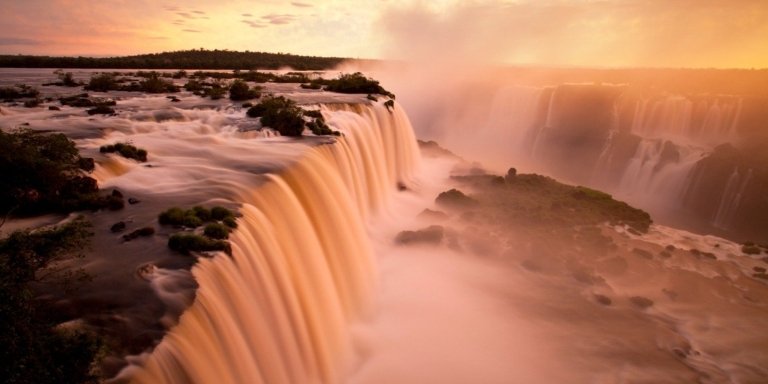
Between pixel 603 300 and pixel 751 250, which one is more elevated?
pixel 751 250

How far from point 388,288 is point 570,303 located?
6635mm

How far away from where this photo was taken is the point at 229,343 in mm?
7203

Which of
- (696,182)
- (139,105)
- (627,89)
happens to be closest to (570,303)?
(139,105)

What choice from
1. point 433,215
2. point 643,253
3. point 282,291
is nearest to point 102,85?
point 433,215

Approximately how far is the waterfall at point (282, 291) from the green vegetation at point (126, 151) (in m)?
4.39

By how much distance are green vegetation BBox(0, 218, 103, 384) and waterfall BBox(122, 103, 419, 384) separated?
0.64 metres

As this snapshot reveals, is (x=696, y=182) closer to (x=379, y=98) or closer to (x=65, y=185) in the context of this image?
(x=379, y=98)

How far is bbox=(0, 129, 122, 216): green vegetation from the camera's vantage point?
937 centimetres

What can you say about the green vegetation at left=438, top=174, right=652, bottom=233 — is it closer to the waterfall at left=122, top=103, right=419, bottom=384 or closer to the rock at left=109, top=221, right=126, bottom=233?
the waterfall at left=122, top=103, right=419, bottom=384

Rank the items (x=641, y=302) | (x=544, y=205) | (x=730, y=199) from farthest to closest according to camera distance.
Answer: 1. (x=730, y=199)
2. (x=544, y=205)
3. (x=641, y=302)

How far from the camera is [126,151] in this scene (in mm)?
13531

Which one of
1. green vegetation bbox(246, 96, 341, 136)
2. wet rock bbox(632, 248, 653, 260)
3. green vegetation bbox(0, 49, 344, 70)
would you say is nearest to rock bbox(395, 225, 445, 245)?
green vegetation bbox(246, 96, 341, 136)

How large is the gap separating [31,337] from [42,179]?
21.0 ft

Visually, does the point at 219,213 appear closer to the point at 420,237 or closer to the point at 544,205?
the point at 420,237
